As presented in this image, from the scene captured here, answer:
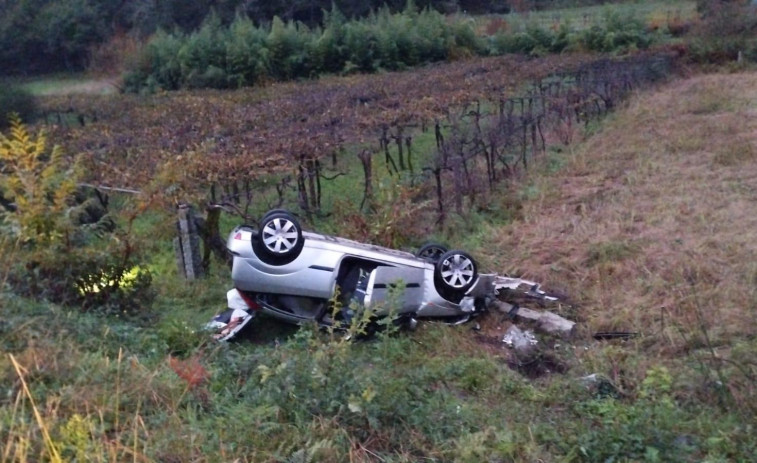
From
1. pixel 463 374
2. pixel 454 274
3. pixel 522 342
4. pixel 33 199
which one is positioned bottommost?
pixel 522 342

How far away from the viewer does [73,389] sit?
14.7ft

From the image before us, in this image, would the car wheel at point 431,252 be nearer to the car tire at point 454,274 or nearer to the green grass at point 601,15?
the car tire at point 454,274

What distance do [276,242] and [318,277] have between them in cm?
48

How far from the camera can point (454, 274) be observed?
26.5ft

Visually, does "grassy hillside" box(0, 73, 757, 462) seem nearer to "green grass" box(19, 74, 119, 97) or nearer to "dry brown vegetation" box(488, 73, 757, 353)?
"dry brown vegetation" box(488, 73, 757, 353)

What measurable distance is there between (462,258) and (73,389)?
435 centimetres

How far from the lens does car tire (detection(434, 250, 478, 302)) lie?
8055mm

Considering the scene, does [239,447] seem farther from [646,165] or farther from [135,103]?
[135,103]

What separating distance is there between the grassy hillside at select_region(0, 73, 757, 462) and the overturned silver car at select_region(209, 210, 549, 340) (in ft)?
0.87

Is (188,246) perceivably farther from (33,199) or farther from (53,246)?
(33,199)

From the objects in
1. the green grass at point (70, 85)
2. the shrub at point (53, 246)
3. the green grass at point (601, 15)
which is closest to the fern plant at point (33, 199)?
the shrub at point (53, 246)

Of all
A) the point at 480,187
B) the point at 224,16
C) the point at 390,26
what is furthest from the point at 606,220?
Answer: the point at 224,16

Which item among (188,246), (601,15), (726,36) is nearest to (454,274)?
(188,246)

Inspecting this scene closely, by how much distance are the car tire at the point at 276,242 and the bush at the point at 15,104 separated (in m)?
17.1
